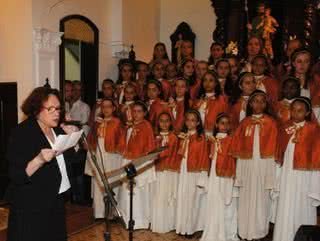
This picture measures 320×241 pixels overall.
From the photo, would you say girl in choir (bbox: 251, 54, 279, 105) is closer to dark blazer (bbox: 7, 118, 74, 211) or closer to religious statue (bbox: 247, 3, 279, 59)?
religious statue (bbox: 247, 3, 279, 59)

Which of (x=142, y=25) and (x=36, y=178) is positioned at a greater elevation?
(x=142, y=25)

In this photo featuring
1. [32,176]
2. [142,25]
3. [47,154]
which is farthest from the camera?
[142,25]

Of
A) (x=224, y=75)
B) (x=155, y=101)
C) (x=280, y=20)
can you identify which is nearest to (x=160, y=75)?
(x=155, y=101)

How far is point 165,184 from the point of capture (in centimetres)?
540

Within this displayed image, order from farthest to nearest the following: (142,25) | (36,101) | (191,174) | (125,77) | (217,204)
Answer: (142,25) → (125,77) → (191,174) → (217,204) → (36,101)

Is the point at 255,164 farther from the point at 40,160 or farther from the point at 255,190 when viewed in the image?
the point at 40,160

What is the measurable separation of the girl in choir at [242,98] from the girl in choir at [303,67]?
62cm

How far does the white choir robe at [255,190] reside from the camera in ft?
16.0

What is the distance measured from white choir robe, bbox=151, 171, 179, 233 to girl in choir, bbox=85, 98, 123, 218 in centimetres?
69

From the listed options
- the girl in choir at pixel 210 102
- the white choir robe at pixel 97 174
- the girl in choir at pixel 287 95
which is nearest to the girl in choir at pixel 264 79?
the girl in choir at pixel 287 95

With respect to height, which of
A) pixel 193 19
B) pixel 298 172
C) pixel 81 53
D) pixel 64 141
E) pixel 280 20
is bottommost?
pixel 298 172

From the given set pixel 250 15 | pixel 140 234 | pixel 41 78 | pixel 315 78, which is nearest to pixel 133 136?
pixel 140 234

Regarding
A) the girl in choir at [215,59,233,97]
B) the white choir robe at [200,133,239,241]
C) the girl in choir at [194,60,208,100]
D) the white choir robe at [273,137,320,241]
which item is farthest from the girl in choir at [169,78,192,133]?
the white choir robe at [273,137,320,241]

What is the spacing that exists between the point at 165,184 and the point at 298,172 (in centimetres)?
160
